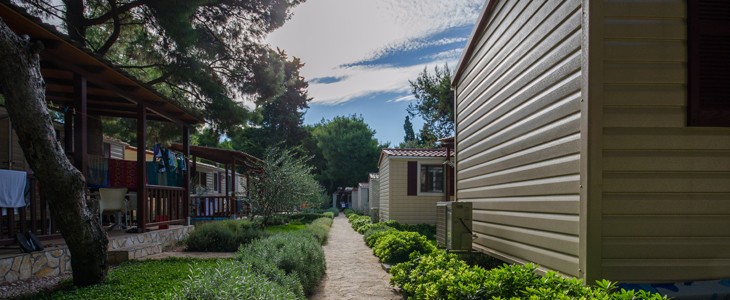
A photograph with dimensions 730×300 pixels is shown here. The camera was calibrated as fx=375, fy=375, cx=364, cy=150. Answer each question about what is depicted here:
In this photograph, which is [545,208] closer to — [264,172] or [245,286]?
[245,286]

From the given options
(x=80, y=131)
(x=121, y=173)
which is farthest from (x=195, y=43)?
(x=80, y=131)

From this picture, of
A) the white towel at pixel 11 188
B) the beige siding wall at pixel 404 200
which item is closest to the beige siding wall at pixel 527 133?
the white towel at pixel 11 188

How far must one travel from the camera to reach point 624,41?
8.89 feet

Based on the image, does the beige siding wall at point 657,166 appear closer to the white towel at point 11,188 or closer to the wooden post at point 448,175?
the white towel at point 11,188

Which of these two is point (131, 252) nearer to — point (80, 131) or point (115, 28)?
point (80, 131)

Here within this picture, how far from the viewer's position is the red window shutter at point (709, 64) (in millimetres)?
2633

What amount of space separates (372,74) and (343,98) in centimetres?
3187

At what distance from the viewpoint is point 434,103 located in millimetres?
31109

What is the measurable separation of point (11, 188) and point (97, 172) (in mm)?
3227

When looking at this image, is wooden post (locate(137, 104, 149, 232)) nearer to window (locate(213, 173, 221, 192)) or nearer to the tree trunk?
the tree trunk

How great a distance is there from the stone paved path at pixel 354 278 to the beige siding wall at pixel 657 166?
9.83ft

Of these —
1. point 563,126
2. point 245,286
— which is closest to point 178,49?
point 245,286

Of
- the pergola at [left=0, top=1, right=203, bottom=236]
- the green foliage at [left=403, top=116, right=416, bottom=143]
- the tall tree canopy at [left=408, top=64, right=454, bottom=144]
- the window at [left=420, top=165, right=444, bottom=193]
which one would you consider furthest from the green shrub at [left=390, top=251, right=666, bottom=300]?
the green foliage at [left=403, top=116, right=416, bottom=143]

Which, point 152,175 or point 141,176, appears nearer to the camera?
point 141,176
